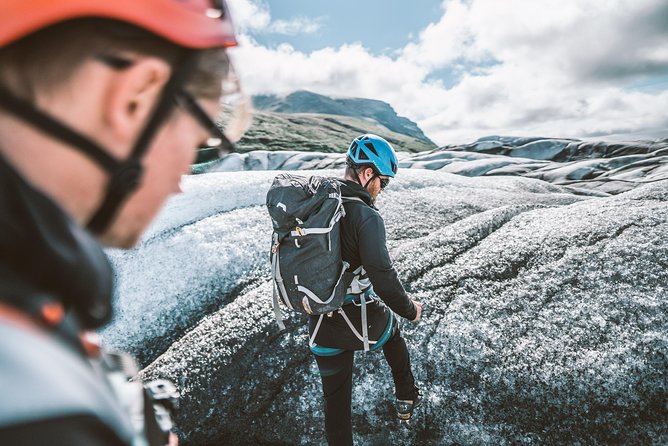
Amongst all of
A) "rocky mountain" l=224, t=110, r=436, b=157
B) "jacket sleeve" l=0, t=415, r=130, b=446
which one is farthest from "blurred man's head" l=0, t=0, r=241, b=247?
"rocky mountain" l=224, t=110, r=436, b=157

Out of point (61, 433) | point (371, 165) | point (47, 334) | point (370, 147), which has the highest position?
point (370, 147)

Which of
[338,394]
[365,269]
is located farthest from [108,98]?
[338,394]

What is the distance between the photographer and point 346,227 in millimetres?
3434

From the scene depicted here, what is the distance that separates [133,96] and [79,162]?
0.23 meters

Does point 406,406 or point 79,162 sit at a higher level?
point 79,162

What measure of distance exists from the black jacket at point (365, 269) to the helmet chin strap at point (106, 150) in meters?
2.31

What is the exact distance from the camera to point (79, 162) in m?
0.97

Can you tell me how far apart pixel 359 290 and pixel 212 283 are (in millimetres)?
4098

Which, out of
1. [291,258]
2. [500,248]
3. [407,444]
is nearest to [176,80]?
[291,258]

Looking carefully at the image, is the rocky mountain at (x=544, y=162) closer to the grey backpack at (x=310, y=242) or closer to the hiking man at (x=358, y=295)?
the hiking man at (x=358, y=295)

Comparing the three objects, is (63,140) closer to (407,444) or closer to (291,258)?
(291,258)

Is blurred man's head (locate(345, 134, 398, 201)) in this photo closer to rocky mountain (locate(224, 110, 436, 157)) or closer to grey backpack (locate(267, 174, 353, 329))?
grey backpack (locate(267, 174, 353, 329))

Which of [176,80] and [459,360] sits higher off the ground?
[176,80]

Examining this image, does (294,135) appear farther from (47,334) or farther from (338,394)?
(47,334)
